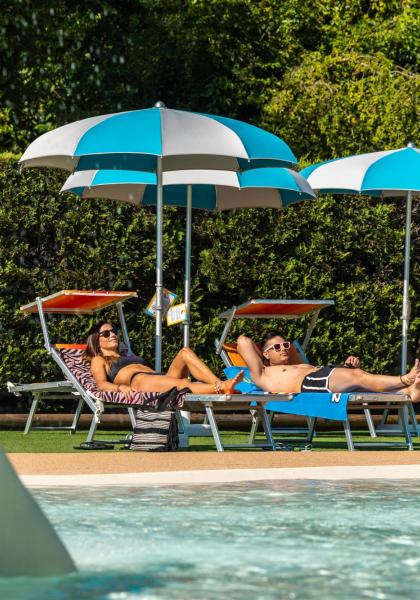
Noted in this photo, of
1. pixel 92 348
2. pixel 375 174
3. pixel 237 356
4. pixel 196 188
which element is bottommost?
pixel 237 356

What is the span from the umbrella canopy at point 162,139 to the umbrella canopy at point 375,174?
126cm

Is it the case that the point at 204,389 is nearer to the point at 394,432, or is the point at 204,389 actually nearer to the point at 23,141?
the point at 394,432

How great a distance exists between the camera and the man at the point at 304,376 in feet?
30.8

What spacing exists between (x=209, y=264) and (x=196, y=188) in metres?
1.28

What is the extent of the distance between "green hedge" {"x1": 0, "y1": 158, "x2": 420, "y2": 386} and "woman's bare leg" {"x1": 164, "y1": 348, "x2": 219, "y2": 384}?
2470mm

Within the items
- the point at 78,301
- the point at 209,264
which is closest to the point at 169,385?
the point at 78,301

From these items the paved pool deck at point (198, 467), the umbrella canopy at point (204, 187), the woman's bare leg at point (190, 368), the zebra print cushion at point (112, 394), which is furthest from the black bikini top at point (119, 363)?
the paved pool deck at point (198, 467)

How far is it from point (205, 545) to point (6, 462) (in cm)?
103

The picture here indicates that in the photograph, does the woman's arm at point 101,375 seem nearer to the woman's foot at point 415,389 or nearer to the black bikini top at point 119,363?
the black bikini top at point 119,363

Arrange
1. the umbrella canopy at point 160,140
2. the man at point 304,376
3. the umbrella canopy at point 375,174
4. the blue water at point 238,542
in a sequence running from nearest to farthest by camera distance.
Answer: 1. the blue water at point 238,542
2. the umbrella canopy at point 160,140
3. the man at point 304,376
4. the umbrella canopy at point 375,174

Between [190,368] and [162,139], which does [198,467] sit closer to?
[190,368]

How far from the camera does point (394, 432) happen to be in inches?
404

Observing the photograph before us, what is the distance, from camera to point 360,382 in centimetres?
956

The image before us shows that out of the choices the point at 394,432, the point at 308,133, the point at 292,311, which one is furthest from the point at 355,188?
the point at 308,133
